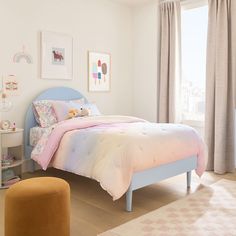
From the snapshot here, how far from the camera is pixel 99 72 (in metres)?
4.91

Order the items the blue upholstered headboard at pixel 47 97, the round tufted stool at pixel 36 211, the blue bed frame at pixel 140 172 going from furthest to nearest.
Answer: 1. the blue upholstered headboard at pixel 47 97
2. the blue bed frame at pixel 140 172
3. the round tufted stool at pixel 36 211

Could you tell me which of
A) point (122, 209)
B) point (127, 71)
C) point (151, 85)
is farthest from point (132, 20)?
point (122, 209)

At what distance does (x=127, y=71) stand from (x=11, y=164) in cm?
274

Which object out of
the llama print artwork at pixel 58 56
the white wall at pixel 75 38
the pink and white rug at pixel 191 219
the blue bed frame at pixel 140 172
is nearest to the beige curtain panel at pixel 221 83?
the blue bed frame at pixel 140 172

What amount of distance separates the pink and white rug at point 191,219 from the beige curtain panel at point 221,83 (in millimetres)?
1052

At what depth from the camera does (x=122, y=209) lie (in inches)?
109

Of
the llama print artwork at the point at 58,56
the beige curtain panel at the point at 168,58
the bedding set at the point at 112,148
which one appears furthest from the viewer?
the beige curtain panel at the point at 168,58

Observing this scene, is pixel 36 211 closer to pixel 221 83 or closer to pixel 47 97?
pixel 47 97

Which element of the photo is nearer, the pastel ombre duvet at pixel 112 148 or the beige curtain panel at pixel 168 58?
the pastel ombre duvet at pixel 112 148

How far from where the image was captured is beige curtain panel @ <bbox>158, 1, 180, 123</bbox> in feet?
15.5

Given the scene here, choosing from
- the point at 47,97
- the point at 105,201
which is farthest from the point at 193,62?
the point at 105,201

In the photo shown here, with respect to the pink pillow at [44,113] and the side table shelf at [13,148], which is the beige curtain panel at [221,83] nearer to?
the pink pillow at [44,113]

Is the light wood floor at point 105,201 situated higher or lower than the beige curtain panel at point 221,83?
lower

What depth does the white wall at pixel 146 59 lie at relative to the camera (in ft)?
16.5
